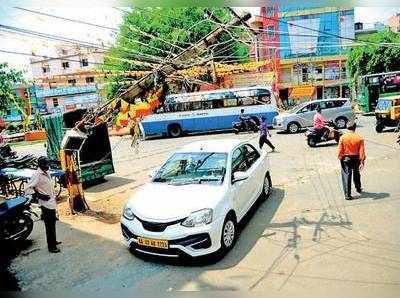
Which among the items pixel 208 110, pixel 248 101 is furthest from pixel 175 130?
pixel 248 101

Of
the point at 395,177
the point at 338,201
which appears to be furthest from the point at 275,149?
the point at 338,201

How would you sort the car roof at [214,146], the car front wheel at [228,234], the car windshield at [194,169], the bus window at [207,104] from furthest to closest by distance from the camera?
the bus window at [207,104] < the car roof at [214,146] < the car windshield at [194,169] < the car front wheel at [228,234]

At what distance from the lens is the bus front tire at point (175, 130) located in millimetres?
25766

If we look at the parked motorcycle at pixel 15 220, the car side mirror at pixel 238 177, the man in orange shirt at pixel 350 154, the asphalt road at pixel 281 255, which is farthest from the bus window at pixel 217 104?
the car side mirror at pixel 238 177

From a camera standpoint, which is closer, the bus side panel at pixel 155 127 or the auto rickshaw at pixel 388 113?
the auto rickshaw at pixel 388 113

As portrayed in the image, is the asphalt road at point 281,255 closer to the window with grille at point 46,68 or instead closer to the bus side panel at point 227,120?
the bus side panel at point 227,120

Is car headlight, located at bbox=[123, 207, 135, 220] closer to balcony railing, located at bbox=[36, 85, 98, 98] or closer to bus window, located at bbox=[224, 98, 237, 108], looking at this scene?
bus window, located at bbox=[224, 98, 237, 108]

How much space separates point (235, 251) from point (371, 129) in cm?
1607

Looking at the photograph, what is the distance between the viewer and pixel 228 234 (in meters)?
6.17

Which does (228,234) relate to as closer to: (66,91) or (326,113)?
(326,113)

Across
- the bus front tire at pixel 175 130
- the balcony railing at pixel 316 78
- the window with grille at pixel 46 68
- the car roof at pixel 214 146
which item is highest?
the window with grille at pixel 46 68

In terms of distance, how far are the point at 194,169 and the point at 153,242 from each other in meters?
1.81

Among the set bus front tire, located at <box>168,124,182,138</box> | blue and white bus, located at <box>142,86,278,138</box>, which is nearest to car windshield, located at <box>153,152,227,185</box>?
blue and white bus, located at <box>142,86,278,138</box>

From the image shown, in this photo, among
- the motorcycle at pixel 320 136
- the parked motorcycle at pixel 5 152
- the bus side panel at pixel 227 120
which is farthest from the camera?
the bus side panel at pixel 227 120
